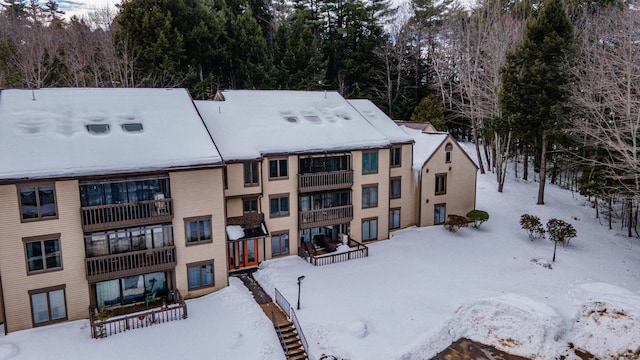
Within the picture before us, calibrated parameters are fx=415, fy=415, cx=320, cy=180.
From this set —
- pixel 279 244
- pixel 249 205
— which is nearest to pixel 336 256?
pixel 279 244

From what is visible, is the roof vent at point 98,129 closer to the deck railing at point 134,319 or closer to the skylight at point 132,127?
the skylight at point 132,127

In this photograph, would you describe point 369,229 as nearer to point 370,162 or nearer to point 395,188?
point 395,188

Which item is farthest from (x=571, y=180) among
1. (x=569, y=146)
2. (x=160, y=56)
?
(x=160, y=56)

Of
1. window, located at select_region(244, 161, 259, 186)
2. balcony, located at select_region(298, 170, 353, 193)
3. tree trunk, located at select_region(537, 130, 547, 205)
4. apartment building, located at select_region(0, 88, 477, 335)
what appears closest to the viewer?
apartment building, located at select_region(0, 88, 477, 335)

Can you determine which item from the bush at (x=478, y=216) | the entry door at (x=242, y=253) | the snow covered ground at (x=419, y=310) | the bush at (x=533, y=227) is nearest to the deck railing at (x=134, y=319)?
the snow covered ground at (x=419, y=310)

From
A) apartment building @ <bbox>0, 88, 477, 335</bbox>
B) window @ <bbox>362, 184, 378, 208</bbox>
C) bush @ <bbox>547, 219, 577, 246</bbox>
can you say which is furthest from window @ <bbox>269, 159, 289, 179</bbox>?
bush @ <bbox>547, 219, 577, 246</bbox>

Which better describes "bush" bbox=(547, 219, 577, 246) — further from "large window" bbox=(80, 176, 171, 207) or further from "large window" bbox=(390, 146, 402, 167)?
"large window" bbox=(80, 176, 171, 207)

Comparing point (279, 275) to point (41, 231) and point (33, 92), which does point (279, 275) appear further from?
point (33, 92)
